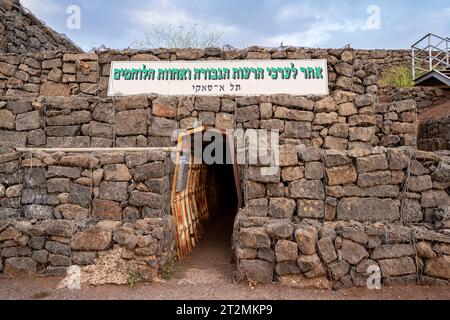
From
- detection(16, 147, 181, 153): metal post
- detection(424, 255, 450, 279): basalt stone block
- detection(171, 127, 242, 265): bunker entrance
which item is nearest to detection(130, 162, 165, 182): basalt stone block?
detection(16, 147, 181, 153): metal post

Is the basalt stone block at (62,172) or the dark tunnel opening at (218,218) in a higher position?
the basalt stone block at (62,172)

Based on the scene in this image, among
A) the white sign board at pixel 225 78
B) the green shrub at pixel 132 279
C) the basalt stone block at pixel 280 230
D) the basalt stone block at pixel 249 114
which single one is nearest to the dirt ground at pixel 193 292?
the green shrub at pixel 132 279

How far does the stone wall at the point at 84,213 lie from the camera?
15.5 ft

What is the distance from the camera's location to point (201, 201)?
804 centimetres

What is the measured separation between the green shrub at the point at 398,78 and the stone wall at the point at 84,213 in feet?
33.1

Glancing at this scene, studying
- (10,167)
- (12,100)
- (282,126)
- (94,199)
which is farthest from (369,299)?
(12,100)

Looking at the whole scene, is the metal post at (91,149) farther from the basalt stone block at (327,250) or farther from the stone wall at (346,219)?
the basalt stone block at (327,250)

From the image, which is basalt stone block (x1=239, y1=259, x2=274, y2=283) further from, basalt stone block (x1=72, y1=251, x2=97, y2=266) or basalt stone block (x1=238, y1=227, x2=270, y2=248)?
basalt stone block (x1=72, y1=251, x2=97, y2=266)

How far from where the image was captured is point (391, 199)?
4.71 meters

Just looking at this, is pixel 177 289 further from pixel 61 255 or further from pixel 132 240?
pixel 61 255

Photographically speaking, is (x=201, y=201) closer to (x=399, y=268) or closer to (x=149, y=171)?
(x=149, y=171)

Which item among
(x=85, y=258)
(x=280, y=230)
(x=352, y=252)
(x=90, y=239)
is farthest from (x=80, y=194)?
(x=352, y=252)

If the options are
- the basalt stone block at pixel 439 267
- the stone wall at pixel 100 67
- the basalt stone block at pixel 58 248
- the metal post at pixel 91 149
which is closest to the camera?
the basalt stone block at pixel 439 267

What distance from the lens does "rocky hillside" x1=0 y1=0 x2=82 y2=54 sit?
7582 millimetres
